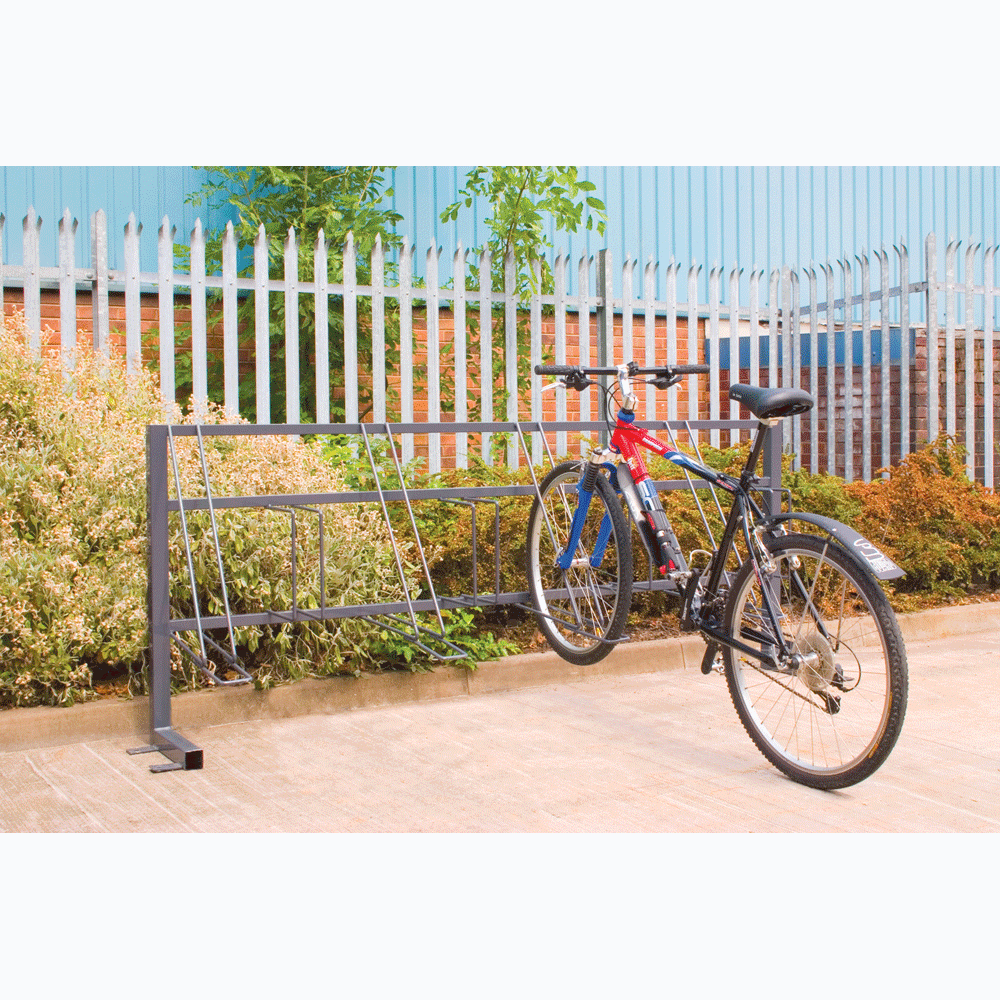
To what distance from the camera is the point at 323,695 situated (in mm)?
4566

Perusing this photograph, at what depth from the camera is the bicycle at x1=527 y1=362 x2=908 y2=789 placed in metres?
3.37

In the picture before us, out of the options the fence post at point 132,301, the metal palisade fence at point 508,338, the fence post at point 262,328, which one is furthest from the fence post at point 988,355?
the fence post at point 132,301

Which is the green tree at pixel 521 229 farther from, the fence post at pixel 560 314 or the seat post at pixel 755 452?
the seat post at pixel 755 452

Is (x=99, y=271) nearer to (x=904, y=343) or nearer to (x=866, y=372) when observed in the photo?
(x=866, y=372)

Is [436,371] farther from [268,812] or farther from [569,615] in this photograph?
[268,812]

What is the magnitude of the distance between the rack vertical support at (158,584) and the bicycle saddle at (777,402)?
2190 mm

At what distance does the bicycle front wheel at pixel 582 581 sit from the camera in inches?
166

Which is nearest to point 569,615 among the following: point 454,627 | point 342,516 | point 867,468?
point 454,627

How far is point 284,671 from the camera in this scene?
4613 millimetres

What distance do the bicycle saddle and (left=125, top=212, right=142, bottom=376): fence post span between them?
12.9 ft

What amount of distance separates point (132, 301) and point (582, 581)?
3361mm

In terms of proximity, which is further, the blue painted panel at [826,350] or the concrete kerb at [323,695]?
the blue painted panel at [826,350]

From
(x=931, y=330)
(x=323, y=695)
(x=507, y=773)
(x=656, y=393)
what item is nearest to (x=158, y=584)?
(x=323, y=695)

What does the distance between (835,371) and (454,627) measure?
5735 millimetres
